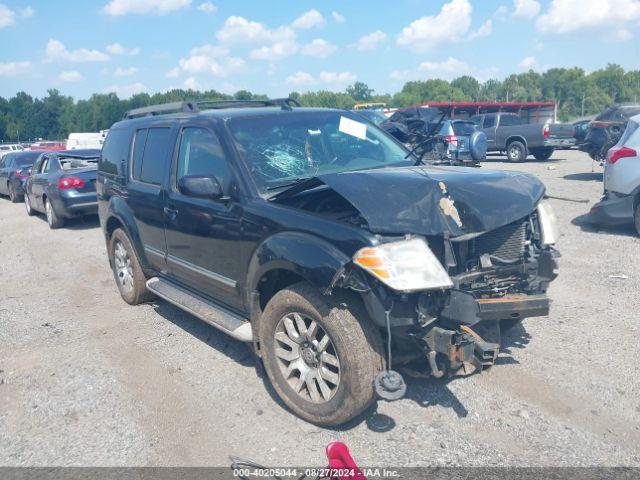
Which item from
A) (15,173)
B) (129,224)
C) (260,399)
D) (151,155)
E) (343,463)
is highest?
(151,155)

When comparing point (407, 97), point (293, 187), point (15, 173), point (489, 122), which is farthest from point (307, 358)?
point (407, 97)

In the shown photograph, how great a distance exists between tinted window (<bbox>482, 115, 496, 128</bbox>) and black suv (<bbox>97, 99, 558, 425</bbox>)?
59.8 ft

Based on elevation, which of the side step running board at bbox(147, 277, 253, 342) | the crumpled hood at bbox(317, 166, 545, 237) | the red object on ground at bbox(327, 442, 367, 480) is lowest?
the red object on ground at bbox(327, 442, 367, 480)

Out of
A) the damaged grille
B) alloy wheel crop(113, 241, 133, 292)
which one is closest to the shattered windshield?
the damaged grille

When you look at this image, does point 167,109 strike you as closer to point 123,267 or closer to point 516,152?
point 123,267

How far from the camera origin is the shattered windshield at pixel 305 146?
432 centimetres

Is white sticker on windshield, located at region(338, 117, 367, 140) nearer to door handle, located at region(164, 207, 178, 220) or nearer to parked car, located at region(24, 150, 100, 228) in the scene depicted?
door handle, located at region(164, 207, 178, 220)

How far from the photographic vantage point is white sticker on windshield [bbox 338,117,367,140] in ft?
16.3

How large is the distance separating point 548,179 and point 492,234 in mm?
12148

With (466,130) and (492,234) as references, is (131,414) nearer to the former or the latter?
(492,234)

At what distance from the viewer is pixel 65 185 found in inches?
458

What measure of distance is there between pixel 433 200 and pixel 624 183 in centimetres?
568

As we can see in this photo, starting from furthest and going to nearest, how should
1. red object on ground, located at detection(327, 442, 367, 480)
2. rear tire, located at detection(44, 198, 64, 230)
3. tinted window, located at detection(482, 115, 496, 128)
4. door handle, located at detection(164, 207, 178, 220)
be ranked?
tinted window, located at detection(482, 115, 496, 128), rear tire, located at detection(44, 198, 64, 230), door handle, located at detection(164, 207, 178, 220), red object on ground, located at detection(327, 442, 367, 480)

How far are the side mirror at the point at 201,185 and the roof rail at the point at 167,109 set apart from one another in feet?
4.40
